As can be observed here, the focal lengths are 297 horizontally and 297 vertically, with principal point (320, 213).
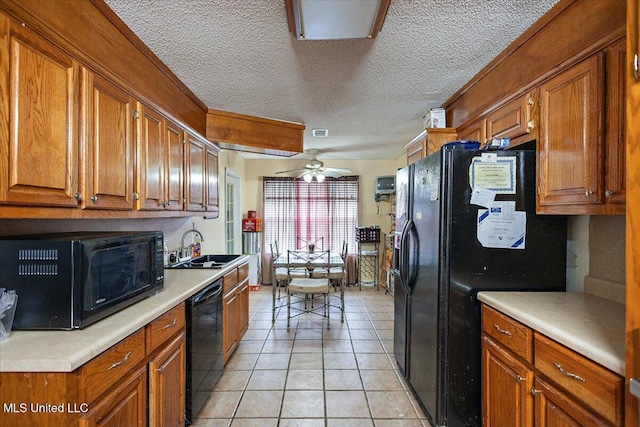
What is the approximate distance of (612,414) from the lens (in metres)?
0.98

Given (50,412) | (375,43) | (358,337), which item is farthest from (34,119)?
(358,337)

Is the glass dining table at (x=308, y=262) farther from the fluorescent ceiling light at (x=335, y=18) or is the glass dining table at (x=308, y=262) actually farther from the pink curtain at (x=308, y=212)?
the fluorescent ceiling light at (x=335, y=18)

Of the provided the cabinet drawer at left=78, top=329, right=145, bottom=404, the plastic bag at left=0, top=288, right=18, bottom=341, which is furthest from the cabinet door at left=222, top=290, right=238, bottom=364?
the plastic bag at left=0, top=288, right=18, bottom=341

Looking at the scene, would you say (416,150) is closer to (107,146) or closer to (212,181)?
(212,181)

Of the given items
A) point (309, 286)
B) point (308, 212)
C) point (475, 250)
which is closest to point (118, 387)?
point (475, 250)

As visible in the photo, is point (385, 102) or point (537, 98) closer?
point (537, 98)

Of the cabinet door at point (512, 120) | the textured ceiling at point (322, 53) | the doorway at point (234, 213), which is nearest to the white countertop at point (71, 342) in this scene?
the textured ceiling at point (322, 53)

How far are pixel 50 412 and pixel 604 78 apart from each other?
2.48 m

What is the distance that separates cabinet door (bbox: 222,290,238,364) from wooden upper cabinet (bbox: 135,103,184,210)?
2.91 ft

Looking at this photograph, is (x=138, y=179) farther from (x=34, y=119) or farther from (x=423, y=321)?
(x=423, y=321)

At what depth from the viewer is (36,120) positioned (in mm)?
1104

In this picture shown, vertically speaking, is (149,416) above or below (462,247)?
below

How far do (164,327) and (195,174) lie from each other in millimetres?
1467

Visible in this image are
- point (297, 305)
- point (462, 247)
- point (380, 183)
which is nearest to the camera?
point (462, 247)
